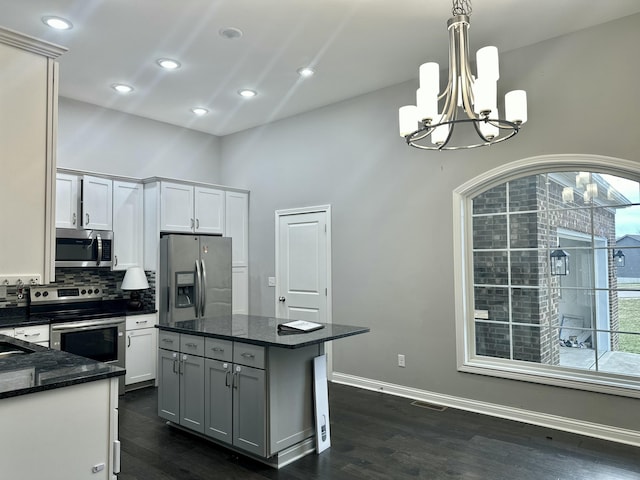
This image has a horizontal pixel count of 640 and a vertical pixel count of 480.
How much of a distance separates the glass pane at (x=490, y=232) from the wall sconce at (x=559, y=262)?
1.36 ft

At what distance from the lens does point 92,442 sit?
1888 mm

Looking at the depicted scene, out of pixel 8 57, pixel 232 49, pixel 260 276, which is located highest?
pixel 232 49

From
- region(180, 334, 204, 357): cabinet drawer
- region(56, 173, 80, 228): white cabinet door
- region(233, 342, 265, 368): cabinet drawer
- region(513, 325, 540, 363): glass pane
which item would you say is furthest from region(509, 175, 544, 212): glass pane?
region(56, 173, 80, 228): white cabinet door

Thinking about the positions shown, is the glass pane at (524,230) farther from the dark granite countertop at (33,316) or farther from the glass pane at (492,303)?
the dark granite countertop at (33,316)

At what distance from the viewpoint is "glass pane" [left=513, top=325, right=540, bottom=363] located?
3.91 metres

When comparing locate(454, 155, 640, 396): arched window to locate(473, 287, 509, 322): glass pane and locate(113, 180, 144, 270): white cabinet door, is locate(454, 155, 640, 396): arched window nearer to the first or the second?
locate(473, 287, 509, 322): glass pane

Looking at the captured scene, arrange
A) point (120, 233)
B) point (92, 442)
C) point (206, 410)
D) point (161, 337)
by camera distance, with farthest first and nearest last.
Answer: point (120, 233), point (161, 337), point (206, 410), point (92, 442)

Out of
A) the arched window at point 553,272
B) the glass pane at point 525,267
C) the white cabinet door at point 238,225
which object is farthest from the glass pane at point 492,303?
the white cabinet door at point 238,225

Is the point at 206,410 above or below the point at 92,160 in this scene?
below

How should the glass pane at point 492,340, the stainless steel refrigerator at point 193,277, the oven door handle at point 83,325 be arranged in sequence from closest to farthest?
the glass pane at point 492,340 < the oven door handle at point 83,325 < the stainless steel refrigerator at point 193,277

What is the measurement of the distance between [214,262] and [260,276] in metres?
0.76

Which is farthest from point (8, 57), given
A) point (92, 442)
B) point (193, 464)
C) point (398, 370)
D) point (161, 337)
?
point (398, 370)

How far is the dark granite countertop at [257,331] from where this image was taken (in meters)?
2.90

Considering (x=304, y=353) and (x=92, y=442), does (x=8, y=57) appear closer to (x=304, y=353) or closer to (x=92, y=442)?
(x=92, y=442)
